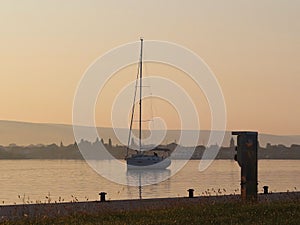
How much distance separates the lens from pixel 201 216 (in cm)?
1758

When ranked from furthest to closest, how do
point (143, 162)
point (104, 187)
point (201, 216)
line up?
point (143, 162) < point (104, 187) < point (201, 216)

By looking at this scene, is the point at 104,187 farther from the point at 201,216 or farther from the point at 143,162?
the point at 201,216

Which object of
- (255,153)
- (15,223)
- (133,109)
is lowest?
(15,223)

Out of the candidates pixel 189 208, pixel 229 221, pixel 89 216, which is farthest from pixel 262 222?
pixel 89 216

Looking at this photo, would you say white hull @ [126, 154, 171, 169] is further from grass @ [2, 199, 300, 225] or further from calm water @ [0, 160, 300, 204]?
grass @ [2, 199, 300, 225]

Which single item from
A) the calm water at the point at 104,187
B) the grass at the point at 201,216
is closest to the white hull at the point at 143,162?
the calm water at the point at 104,187

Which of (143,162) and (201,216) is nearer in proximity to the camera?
(201,216)

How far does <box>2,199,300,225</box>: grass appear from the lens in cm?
1677

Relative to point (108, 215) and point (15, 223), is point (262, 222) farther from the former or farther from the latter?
point (15, 223)


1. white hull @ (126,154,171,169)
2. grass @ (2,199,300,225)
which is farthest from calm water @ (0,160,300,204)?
grass @ (2,199,300,225)

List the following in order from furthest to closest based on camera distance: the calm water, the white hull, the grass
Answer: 1. the white hull
2. the calm water
3. the grass

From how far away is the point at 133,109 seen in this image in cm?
7294

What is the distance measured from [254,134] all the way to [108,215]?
18.2ft

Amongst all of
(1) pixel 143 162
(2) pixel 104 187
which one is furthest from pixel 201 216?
(1) pixel 143 162
